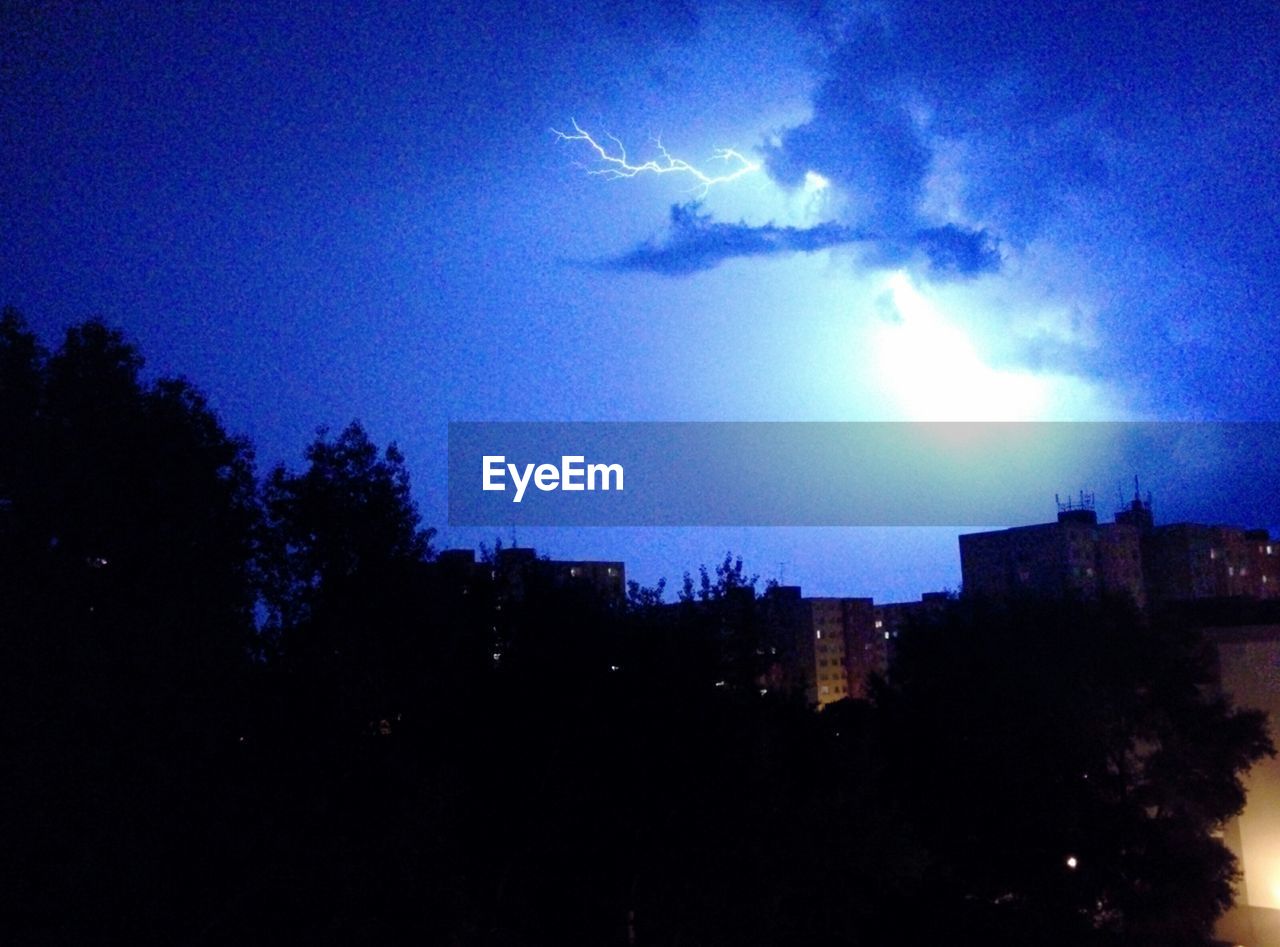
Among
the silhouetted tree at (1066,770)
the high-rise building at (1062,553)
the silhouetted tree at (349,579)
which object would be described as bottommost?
the silhouetted tree at (1066,770)

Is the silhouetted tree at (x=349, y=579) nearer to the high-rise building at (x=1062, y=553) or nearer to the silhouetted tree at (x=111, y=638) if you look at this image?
the silhouetted tree at (x=111, y=638)

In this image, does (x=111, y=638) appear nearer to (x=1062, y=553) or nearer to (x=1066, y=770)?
(x=1066, y=770)

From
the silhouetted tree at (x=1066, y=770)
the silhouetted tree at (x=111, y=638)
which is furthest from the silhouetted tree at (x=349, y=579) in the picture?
the silhouetted tree at (x=1066, y=770)

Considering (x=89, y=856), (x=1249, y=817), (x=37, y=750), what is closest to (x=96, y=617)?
(x=37, y=750)

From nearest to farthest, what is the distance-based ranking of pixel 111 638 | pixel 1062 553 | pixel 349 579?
pixel 111 638
pixel 349 579
pixel 1062 553

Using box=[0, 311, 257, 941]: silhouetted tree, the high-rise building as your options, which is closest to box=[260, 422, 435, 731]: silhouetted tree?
box=[0, 311, 257, 941]: silhouetted tree

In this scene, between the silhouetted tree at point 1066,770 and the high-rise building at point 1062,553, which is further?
the high-rise building at point 1062,553

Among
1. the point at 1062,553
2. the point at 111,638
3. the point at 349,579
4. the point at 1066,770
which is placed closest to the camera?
the point at 111,638

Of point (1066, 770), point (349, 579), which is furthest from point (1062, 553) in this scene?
point (349, 579)

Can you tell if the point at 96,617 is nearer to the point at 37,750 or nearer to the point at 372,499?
the point at 37,750

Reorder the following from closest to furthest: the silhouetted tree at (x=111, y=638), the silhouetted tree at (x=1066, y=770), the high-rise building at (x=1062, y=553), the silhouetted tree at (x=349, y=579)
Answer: the silhouetted tree at (x=111, y=638) < the silhouetted tree at (x=349, y=579) < the silhouetted tree at (x=1066, y=770) < the high-rise building at (x=1062, y=553)
